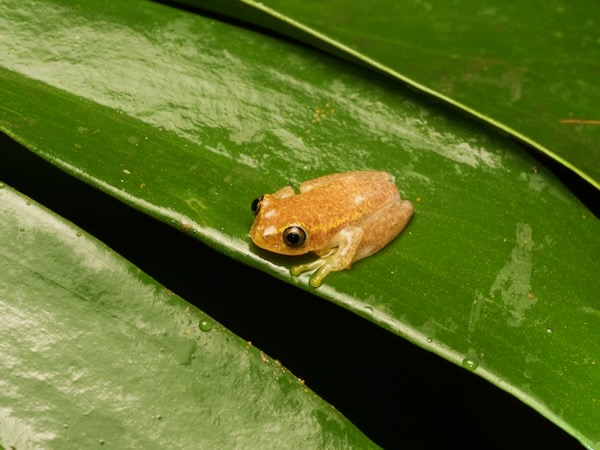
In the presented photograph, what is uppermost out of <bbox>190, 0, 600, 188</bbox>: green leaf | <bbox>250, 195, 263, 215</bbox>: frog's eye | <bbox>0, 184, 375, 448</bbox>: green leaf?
<bbox>190, 0, 600, 188</bbox>: green leaf

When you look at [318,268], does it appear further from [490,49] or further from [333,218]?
[490,49]

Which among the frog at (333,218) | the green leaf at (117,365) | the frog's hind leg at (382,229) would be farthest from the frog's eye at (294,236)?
the green leaf at (117,365)

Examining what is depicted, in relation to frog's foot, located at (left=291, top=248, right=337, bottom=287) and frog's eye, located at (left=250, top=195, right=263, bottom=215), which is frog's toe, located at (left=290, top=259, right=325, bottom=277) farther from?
frog's eye, located at (left=250, top=195, right=263, bottom=215)

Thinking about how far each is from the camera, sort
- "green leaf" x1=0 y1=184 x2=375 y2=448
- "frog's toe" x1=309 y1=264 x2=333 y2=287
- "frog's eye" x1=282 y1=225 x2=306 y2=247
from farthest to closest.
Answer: "frog's eye" x1=282 y1=225 x2=306 y2=247, "frog's toe" x1=309 y1=264 x2=333 y2=287, "green leaf" x1=0 y1=184 x2=375 y2=448

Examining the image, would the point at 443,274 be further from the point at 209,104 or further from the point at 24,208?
the point at 24,208

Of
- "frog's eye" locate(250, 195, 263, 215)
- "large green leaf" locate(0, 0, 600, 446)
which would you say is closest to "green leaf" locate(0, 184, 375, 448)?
"large green leaf" locate(0, 0, 600, 446)

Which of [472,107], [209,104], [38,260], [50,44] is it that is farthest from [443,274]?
[50,44]

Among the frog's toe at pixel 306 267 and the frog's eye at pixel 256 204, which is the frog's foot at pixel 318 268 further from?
the frog's eye at pixel 256 204

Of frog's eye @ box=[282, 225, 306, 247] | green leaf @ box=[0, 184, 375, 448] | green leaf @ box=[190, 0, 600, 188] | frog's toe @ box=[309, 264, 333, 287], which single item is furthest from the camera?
green leaf @ box=[190, 0, 600, 188]
